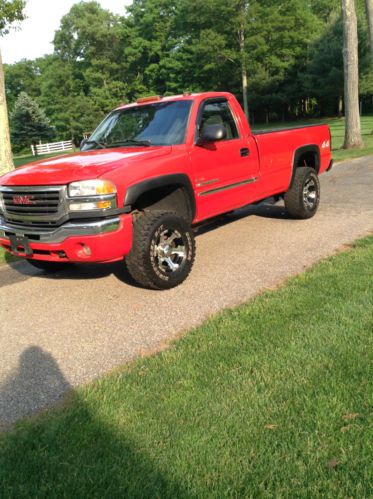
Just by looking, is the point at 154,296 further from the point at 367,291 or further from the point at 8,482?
the point at 8,482

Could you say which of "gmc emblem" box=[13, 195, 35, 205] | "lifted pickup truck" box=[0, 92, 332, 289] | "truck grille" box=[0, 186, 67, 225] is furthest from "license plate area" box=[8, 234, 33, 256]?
"gmc emblem" box=[13, 195, 35, 205]

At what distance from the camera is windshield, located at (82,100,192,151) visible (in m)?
5.39

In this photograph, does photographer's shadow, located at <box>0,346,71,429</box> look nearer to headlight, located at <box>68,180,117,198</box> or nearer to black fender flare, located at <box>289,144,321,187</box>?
headlight, located at <box>68,180,117,198</box>

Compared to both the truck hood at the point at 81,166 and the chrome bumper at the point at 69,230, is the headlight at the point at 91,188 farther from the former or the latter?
the chrome bumper at the point at 69,230

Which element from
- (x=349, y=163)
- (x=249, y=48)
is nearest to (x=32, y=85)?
(x=249, y=48)

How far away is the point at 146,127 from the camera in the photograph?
5.60 meters

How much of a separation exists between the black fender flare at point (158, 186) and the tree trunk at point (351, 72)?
14.2 m

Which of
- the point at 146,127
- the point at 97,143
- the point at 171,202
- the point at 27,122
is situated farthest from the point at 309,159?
the point at 27,122

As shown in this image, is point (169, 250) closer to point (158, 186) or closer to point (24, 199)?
point (158, 186)

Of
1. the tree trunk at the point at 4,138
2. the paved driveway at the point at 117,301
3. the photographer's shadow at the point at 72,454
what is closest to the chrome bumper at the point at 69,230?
the paved driveway at the point at 117,301

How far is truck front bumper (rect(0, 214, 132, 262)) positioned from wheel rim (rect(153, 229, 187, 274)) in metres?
0.39

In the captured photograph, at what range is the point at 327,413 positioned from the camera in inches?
103

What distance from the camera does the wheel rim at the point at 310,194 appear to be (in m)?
7.42

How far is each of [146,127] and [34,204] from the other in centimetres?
177
